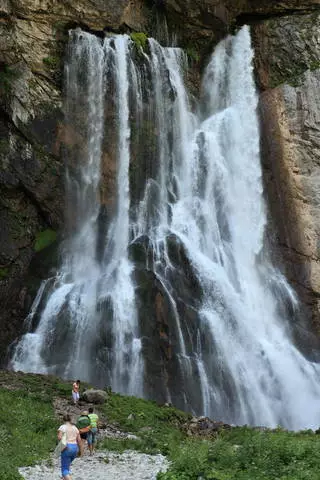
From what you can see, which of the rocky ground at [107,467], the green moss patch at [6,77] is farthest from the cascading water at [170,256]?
the rocky ground at [107,467]

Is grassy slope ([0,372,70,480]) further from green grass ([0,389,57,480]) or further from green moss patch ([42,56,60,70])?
green moss patch ([42,56,60,70])

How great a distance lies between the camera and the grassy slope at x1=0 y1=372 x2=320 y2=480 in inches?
356

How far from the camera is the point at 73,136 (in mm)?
28266

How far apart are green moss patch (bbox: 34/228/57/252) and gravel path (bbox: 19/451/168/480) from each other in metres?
15.3

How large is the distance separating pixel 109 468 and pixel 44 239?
16.9 metres

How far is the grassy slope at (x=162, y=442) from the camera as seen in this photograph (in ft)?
29.7

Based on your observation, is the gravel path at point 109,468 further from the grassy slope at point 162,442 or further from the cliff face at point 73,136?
the cliff face at point 73,136

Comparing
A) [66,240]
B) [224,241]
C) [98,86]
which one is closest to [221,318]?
[224,241]

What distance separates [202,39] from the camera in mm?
34156

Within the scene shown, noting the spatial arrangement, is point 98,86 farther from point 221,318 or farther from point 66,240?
point 221,318

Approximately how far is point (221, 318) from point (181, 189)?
897cm

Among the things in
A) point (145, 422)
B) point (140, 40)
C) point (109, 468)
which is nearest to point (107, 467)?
point (109, 468)

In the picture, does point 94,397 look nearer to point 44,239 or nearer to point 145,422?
Result: point 145,422

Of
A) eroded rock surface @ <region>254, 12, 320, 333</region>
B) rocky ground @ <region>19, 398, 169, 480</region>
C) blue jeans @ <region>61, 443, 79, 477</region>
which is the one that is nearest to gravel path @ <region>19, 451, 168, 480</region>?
rocky ground @ <region>19, 398, 169, 480</region>
